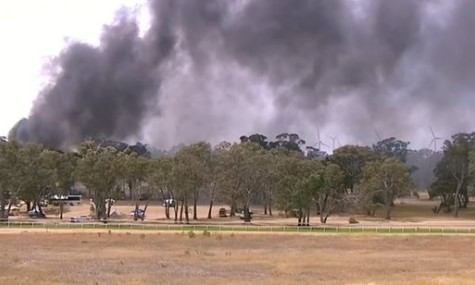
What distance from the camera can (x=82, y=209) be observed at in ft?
520

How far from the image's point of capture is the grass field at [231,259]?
3772 centimetres

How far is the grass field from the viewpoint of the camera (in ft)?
124

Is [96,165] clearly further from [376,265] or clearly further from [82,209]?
[376,265]

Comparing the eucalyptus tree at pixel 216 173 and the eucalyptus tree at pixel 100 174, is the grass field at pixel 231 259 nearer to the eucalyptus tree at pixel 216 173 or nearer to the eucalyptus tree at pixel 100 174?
the eucalyptus tree at pixel 100 174

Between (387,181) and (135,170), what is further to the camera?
(387,181)

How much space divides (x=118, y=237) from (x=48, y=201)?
92952mm

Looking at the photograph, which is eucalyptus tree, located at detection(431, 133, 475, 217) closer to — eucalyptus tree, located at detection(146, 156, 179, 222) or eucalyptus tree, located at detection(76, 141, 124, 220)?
eucalyptus tree, located at detection(146, 156, 179, 222)

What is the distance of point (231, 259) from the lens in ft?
166

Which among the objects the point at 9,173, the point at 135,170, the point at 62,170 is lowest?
the point at 9,173

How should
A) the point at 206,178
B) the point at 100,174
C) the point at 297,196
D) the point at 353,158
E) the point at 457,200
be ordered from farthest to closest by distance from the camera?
the point at 353,158, the point at 457,200, the point at 206,178, the point at 100,174, the point at 297,196

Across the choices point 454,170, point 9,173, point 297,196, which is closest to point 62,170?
point 9,173

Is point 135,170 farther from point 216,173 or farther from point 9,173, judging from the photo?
point 9,173

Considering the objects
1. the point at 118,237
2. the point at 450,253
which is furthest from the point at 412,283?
the point at 118,237

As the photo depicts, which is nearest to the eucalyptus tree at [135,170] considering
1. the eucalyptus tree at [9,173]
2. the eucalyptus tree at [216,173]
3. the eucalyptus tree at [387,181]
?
the eucalyptus tree at [216,173]
